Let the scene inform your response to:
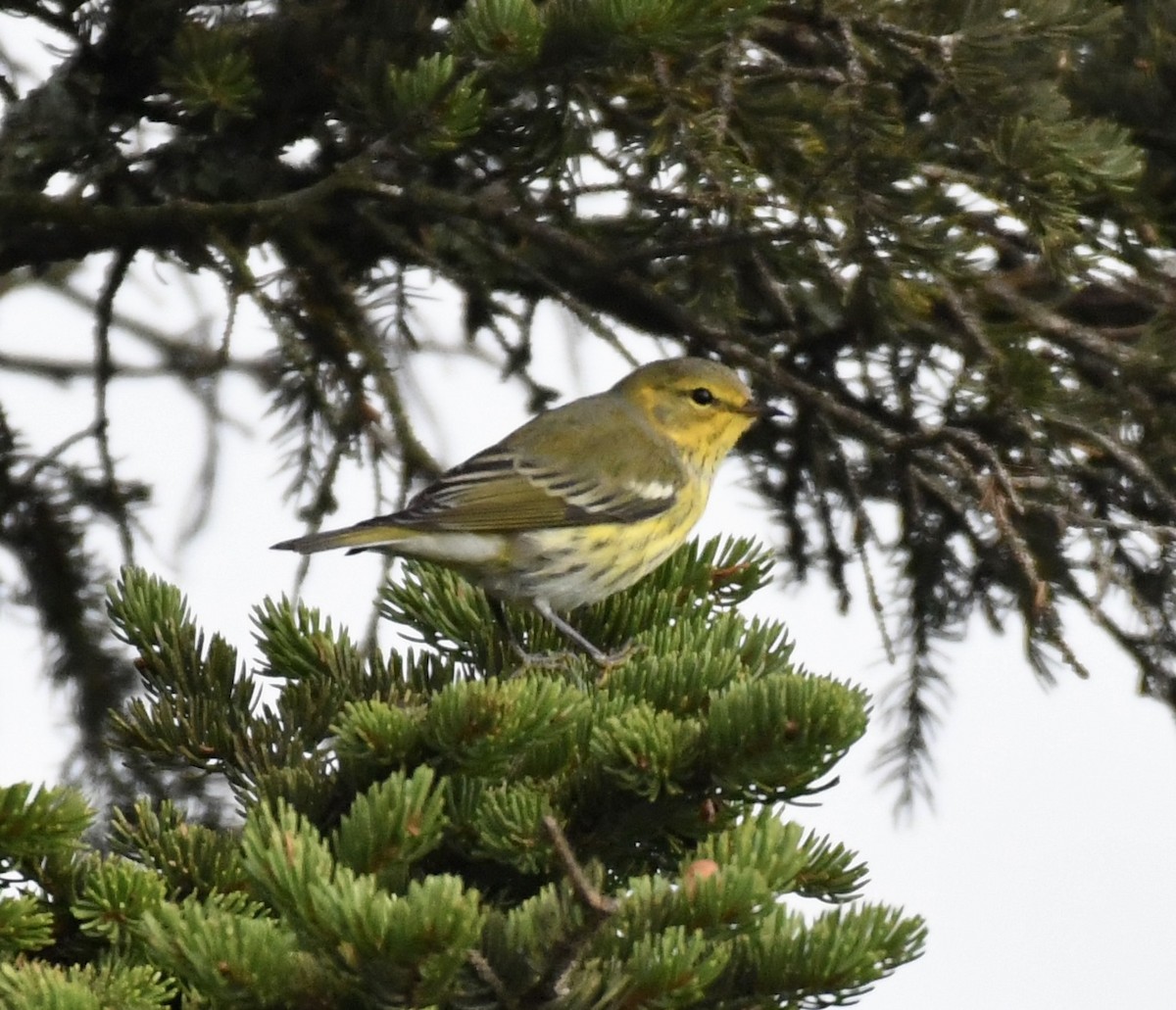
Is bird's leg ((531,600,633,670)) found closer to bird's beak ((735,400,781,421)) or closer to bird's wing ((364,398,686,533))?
bird's wing ((364,398,686,533))

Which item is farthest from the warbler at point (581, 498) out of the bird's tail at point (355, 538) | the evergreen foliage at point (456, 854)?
the evergreen foliage at point (456, 854)

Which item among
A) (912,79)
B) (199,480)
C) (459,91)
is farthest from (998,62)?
(199,480)

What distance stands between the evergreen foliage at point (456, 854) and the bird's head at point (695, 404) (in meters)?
2.03

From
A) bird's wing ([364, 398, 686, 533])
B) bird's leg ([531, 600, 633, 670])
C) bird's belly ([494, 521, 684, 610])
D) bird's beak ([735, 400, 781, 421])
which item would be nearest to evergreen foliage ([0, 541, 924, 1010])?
bird's leg ([531, 600, 633, 670])

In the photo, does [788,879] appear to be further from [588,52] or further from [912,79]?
[912,79]

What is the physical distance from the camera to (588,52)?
2535 mm

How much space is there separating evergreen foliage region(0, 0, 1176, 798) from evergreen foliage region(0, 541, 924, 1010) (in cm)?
82

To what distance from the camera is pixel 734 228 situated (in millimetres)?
2861

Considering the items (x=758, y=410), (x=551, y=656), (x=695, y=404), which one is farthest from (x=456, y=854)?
(x=695, y=404)

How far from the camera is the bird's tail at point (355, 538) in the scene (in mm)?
3281

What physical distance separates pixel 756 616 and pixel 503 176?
40.5 inches

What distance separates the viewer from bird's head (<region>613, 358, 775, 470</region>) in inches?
173

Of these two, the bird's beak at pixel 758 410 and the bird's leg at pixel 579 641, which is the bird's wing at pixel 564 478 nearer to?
the bird's beak at pixel 758 410

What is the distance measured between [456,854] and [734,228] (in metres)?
1.31
